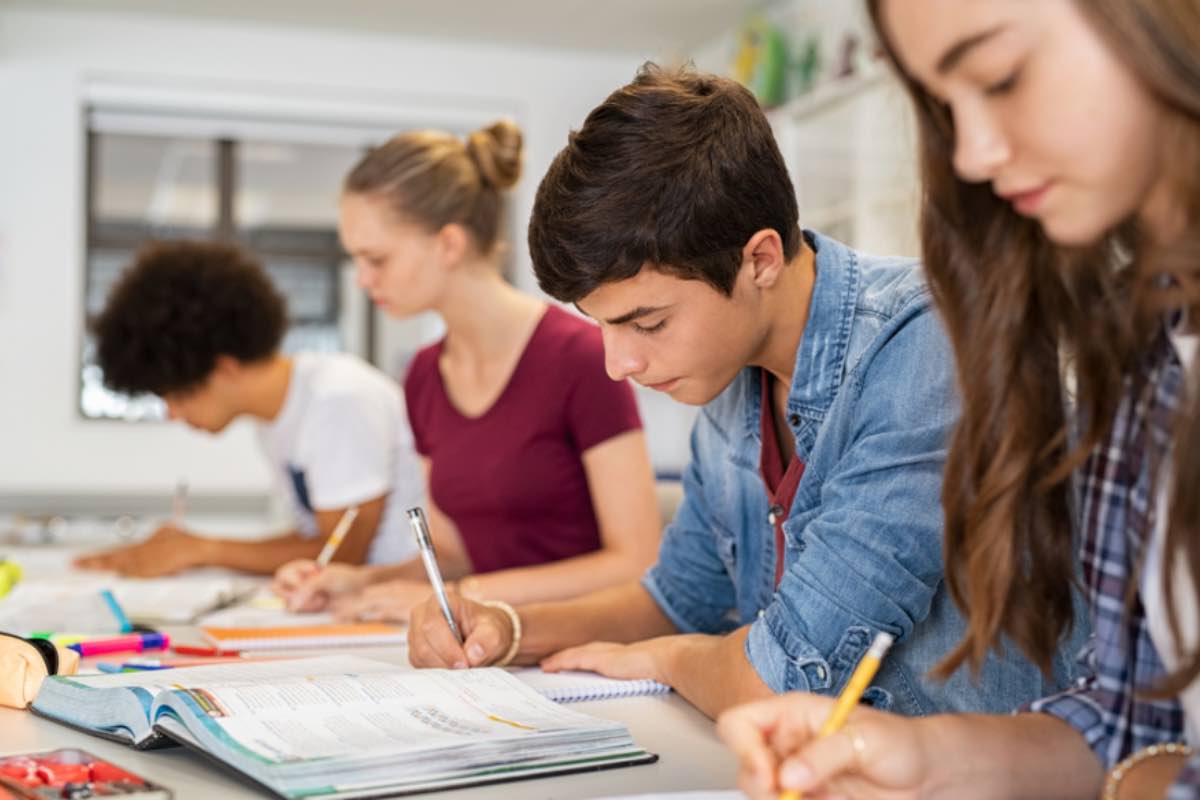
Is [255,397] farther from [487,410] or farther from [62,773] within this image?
[62,773]

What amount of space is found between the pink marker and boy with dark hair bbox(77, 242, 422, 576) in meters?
0.89

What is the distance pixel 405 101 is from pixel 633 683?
4563 mm

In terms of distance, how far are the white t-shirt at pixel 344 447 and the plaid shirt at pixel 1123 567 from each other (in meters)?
1.80

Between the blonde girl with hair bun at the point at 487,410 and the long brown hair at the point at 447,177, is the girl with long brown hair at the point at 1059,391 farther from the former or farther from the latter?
the long brown hair at the point at 447,177

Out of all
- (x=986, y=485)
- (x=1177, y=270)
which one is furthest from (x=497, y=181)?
(x=1177, y=270)

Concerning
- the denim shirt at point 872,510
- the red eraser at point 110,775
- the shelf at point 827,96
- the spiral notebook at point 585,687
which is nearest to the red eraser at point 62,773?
the red eraser at point 110,775

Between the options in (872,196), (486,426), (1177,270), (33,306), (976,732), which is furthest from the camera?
(33,306)

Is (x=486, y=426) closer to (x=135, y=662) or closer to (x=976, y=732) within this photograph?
(x=135, y=662)

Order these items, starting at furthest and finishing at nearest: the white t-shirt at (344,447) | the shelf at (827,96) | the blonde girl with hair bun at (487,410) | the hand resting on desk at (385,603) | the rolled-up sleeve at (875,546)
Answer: the shelf at (827,96)
the white t-shirt at (344,447)
the blonde girl with hair bun at (487,410)
the hand resting on desk at (385,603)
the rolled-up sleeve at (875,546)

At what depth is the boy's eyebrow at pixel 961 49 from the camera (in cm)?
71

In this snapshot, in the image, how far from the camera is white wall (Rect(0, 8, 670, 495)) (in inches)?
195

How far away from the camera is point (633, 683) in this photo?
51.1 inches

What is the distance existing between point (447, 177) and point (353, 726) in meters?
1.40

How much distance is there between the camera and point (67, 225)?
16.4ft
